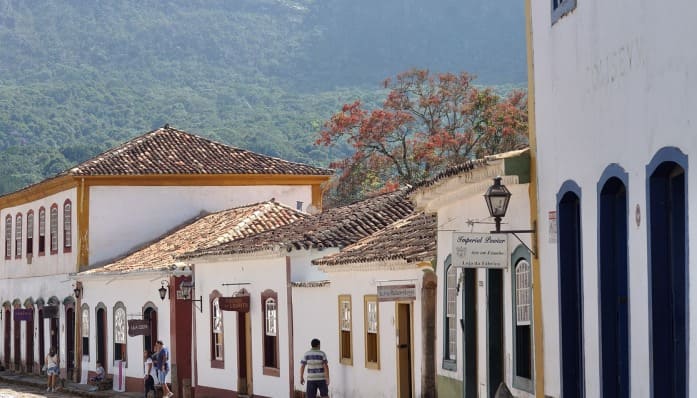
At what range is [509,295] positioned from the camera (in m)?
15.1

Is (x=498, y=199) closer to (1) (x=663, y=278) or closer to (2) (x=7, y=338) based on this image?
(1) (x=663, y=278)

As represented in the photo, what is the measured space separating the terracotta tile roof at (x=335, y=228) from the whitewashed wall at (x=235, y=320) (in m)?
0.32

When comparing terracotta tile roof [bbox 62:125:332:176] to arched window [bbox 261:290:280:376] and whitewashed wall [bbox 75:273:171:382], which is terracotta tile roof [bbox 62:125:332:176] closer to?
whitewashed wall [bbox 75:273:171:382]

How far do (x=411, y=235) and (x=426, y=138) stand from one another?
24645mm

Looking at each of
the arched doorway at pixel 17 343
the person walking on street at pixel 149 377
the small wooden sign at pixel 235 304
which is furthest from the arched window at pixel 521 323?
the arched doorway at pixel 17 343

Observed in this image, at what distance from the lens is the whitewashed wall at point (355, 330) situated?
20.6 m

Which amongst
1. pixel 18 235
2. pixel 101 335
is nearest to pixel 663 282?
pixel 101 335

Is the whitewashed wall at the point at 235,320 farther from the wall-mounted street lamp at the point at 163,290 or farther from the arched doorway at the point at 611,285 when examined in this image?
the arched doorway at the point at 611,285

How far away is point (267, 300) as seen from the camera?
27266mm

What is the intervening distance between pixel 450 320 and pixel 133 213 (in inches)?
925

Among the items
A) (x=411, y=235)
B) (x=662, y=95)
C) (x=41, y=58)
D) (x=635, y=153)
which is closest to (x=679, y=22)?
(x=662, y=95)

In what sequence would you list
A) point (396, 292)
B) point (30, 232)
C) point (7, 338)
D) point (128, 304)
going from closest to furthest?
point (396, 292) → point (128, 304) → point (30, 232) → point (7, 338)

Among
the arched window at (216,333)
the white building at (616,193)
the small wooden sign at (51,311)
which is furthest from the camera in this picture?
the small wooden sign at (51,311)

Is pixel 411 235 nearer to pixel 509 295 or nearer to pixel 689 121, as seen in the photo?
pixel 509 295
